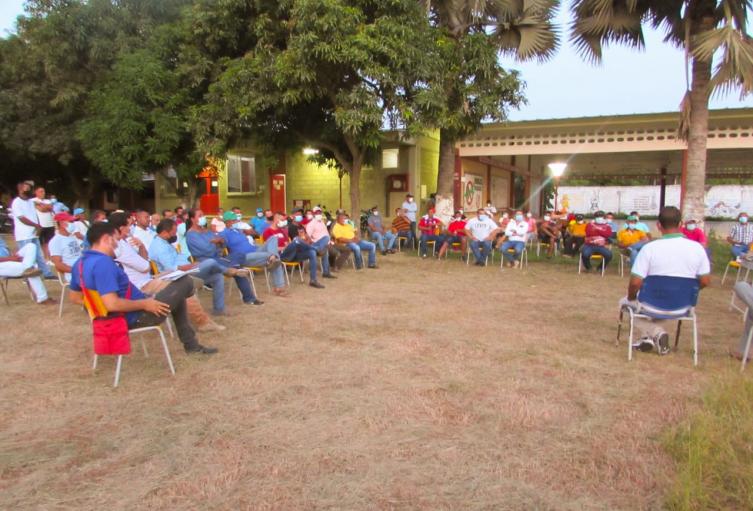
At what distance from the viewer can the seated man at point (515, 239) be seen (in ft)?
35.9

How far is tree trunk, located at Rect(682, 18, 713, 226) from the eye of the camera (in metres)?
10.1

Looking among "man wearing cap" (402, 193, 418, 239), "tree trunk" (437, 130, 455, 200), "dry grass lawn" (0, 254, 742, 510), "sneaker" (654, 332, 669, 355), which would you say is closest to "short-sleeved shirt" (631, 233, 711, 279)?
"sneaker" (654, 332, 669, 355)

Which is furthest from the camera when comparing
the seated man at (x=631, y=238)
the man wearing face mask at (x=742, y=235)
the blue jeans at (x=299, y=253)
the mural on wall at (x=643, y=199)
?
the mural on wall at (x=643, y=199)

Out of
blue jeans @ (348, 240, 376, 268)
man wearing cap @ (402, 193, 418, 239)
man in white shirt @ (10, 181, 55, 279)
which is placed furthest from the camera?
man wearing cap @ (402, 193, 418, 239)

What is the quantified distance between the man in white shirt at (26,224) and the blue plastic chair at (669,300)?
7134 millimetres

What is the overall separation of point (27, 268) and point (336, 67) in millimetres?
6832

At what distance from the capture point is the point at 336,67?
10.8 meters

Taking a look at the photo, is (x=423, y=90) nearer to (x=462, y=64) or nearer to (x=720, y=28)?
(x=462, y=64)

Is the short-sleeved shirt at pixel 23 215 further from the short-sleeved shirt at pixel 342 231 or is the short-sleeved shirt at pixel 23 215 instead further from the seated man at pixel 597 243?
the seated man at pixel 597 243

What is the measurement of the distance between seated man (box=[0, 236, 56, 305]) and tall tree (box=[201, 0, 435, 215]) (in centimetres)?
571

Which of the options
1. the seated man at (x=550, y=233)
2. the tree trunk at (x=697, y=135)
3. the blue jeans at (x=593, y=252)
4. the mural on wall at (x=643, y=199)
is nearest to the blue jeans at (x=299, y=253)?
the blue jeans at (x=593, y=252)

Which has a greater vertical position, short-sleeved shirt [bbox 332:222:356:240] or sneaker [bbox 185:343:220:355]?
short-sleeved shirt [bbox 332:222:356:240]

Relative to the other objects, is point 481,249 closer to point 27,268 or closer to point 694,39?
point 694,39

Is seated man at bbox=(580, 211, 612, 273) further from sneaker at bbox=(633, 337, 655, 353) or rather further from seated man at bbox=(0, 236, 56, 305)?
seated man at bbox=(0, 236, 56, 305)
